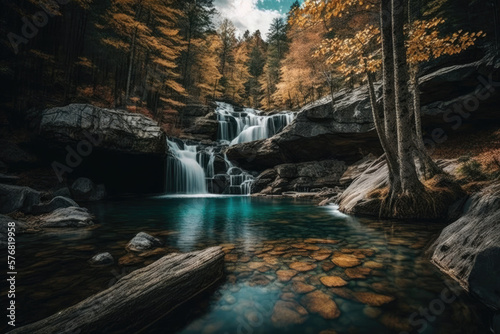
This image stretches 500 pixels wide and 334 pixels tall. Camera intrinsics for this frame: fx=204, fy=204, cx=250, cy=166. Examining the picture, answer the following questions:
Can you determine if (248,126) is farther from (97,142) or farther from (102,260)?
(102,260)

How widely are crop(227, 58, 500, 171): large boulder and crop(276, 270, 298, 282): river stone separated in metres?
13.8

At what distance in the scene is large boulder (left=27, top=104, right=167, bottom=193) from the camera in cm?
1026

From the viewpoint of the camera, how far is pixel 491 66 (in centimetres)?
1009

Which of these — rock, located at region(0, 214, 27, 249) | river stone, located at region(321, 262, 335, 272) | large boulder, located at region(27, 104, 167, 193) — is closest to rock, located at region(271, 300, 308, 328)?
river stone, located at region(321, 262, 335, 272)

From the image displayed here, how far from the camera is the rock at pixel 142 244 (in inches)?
143

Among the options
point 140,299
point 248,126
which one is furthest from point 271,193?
point 140,299

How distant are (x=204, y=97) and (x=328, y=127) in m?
19.2

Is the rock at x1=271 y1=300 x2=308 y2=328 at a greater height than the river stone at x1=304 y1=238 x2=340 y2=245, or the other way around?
the river stone at x1=304 y1=238 x2=340 y2=245

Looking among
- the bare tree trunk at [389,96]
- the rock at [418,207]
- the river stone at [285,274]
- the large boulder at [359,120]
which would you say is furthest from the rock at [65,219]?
the large boulder at [359,120]

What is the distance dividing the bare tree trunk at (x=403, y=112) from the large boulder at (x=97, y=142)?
39.6 ft

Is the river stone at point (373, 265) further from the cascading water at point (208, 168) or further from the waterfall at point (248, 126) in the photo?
the waterfall at point (248, 126)

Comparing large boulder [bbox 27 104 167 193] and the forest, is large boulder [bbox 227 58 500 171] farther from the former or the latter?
large boulder [bbox 27 104 167 193]

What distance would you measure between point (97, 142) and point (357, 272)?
13.0 metres

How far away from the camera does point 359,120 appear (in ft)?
46.1
